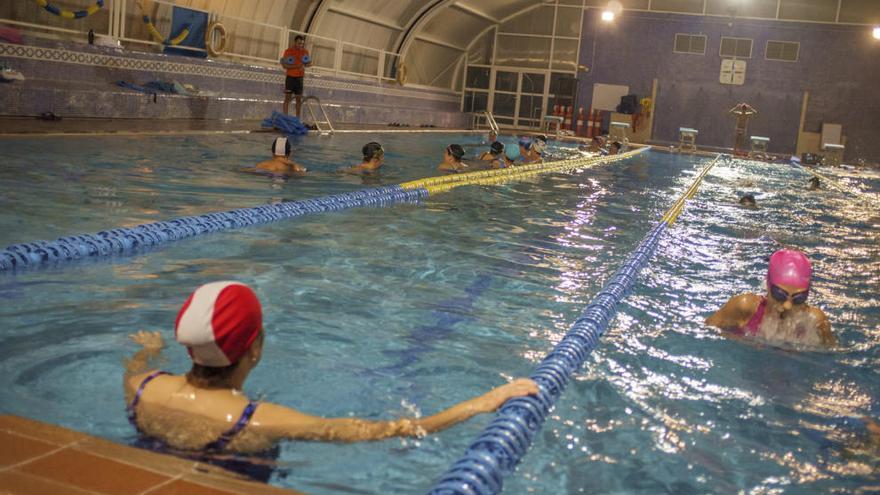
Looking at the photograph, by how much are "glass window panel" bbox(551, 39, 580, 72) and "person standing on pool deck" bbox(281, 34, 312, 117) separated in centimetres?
1639

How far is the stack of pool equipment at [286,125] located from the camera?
14.6 metres

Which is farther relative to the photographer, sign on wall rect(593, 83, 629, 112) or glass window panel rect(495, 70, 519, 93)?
glass window panel rect(495, 70, 519, 93)

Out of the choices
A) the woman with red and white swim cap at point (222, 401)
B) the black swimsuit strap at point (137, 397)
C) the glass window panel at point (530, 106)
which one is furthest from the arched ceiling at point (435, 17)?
the woman with red and white swim cap at point (222, 401)

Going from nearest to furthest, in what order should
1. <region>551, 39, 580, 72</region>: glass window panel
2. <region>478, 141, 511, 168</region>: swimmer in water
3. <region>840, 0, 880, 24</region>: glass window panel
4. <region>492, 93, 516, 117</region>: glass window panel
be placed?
<region>478, 141, 511, 168</region>: swimmer in water, <region>840, 0, 880, 24</region>: glass window panel, <region>551, 39, 580, 72</region>: glass window panel, <region>492, 93, 516, 117</region>: glass window panel

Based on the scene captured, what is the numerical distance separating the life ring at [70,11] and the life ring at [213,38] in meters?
2.61

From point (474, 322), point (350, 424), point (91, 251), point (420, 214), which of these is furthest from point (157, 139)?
point (350, 424)

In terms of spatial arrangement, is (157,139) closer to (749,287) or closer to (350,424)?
(749,287)

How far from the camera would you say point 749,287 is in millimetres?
5902

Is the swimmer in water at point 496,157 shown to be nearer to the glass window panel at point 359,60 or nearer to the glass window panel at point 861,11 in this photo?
the glass window panel at point 359,60

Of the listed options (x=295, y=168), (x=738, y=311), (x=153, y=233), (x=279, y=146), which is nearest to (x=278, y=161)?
(x=279, y=146)

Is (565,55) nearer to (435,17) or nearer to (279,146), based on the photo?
(435,17)

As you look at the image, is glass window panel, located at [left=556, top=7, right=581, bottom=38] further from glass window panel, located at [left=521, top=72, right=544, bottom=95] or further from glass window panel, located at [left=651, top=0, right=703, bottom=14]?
A: glass window panel, located at [left=651, top=0, right=703, bottom=14]

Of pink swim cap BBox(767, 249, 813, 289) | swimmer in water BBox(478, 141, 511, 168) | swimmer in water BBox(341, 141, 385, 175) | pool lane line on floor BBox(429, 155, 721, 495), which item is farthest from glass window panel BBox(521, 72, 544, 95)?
pink swim cap BBox(767, 249, 813, 289)

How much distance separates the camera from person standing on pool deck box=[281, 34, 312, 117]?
14570mm
